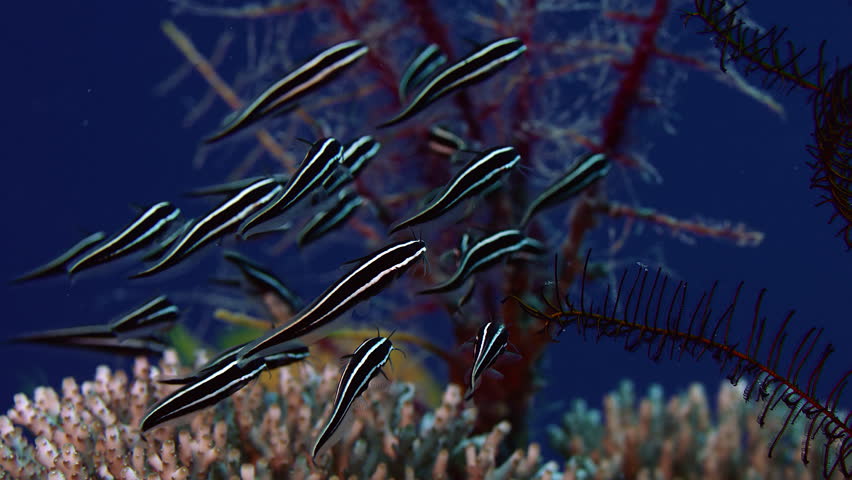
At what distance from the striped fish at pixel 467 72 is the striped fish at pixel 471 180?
45cm

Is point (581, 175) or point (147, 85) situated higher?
point (581, 175)

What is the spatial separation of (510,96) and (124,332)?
3406mm

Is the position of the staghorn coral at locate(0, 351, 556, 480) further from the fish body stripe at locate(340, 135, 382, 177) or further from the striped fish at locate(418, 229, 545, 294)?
the fish body stripe at locate(340, 135, 382, 177)

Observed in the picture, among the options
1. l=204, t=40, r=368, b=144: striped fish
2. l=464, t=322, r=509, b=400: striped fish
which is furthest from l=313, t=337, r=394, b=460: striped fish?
l=204, t=40, r=368, b=144: striped fish

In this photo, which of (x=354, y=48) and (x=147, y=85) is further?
(x=147, y=85)

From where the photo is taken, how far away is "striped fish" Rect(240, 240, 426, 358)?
6.61ft

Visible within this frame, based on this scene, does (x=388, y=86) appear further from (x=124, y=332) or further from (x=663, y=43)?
(x=124, y=332)

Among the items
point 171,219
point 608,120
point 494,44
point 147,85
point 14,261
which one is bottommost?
point 14,261

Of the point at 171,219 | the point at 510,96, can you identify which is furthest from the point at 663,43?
the point at 171,219

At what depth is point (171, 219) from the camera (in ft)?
8.83

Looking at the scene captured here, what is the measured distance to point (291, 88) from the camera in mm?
3016

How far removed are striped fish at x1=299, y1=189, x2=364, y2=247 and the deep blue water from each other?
13.7 meters

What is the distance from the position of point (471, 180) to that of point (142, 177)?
22.1 m

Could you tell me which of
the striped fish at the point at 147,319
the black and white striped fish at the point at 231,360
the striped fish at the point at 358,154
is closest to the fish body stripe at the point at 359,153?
the striped fish at the point at 358,154
